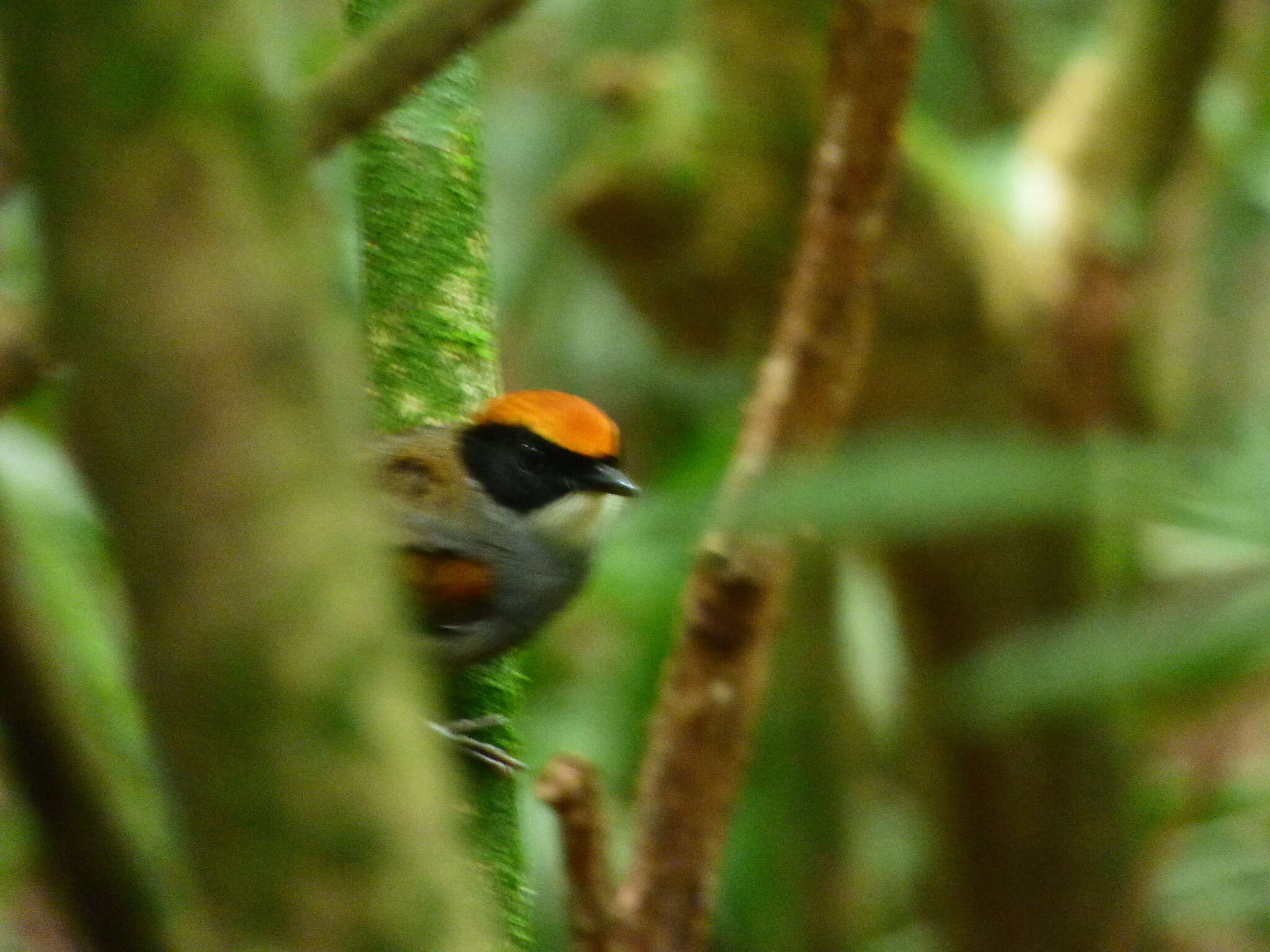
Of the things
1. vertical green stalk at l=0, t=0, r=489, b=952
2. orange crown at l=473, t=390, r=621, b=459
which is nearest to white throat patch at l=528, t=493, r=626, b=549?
orange crown at l=473, t=390, r=621, b=459

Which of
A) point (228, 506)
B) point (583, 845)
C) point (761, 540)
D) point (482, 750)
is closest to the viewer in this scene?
point (228, 506)

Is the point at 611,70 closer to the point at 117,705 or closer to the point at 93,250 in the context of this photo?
the point at 117,705

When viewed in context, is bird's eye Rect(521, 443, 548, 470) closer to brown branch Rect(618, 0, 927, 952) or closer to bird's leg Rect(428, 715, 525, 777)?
brown branch Rect(618, 0, 927, 952)

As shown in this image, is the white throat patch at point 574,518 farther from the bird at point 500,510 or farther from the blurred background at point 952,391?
the blurred background at point 952,391

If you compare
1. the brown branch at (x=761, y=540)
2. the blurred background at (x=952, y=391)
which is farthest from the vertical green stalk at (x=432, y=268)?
the blurred background at (x=952, y=391)

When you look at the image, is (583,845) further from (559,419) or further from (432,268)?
(432,268)

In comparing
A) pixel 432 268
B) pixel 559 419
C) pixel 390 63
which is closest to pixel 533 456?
pixel 559 419
